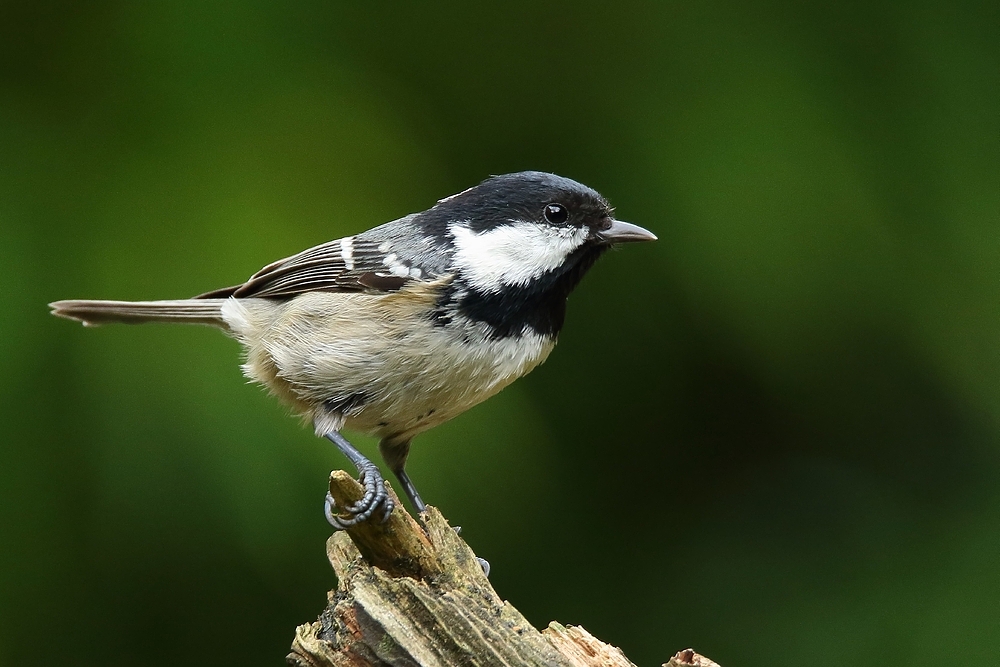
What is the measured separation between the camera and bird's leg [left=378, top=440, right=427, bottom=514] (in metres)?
2.09

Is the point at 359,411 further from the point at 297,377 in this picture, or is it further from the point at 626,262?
the point at 626,262

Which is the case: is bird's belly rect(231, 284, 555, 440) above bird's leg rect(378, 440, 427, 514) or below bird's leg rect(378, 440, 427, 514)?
above

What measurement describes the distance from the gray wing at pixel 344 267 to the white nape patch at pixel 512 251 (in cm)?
12

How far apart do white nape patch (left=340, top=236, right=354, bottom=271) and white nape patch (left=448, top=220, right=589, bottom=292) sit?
25 cm

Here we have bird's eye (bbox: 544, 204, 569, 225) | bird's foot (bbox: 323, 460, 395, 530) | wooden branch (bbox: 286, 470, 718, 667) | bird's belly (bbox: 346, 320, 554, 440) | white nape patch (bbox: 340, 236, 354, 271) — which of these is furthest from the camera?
white nape patch (bbox: 340, 236, 354, 271)

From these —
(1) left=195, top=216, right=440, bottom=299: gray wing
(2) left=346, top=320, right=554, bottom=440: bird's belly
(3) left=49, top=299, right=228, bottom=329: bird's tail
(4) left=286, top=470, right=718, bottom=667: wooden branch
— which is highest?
(3) left=49, top=299, right=228, bottom=329: bird's tail

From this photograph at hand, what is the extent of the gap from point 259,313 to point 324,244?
0.23 m

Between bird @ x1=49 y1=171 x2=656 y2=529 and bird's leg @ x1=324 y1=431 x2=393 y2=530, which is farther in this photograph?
bird @ x1=49 y1=171 x2=656 y2=529

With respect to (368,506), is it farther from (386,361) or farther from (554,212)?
(554,212)

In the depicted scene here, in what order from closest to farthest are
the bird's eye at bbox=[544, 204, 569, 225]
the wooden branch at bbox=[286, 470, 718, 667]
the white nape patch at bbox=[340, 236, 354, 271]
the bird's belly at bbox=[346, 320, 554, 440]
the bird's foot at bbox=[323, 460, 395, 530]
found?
the wooden branch at bbox=[286, 470, 718, 667]
the bird's foot at bbox=[323, 460, 395, 530]
the bird's belly at bbox=[346, 320, 554, 440]
the bird's eye at bbox=[544, 204, 569, 225]
the white nape patch at bbox=[340, 236, 354, 271]

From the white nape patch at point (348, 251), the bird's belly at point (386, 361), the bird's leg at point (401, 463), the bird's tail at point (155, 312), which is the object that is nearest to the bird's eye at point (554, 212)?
the bird's belly at point (386, 361)

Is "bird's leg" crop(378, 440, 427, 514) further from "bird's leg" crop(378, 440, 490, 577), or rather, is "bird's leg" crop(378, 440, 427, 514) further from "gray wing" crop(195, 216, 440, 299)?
"gray wing" crop(195, 216, 440, 299)

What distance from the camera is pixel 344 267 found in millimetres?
2047

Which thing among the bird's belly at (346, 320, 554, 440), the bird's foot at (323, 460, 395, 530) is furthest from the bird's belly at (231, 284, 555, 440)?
the bird's foot at (323, 460, 395, 530)
